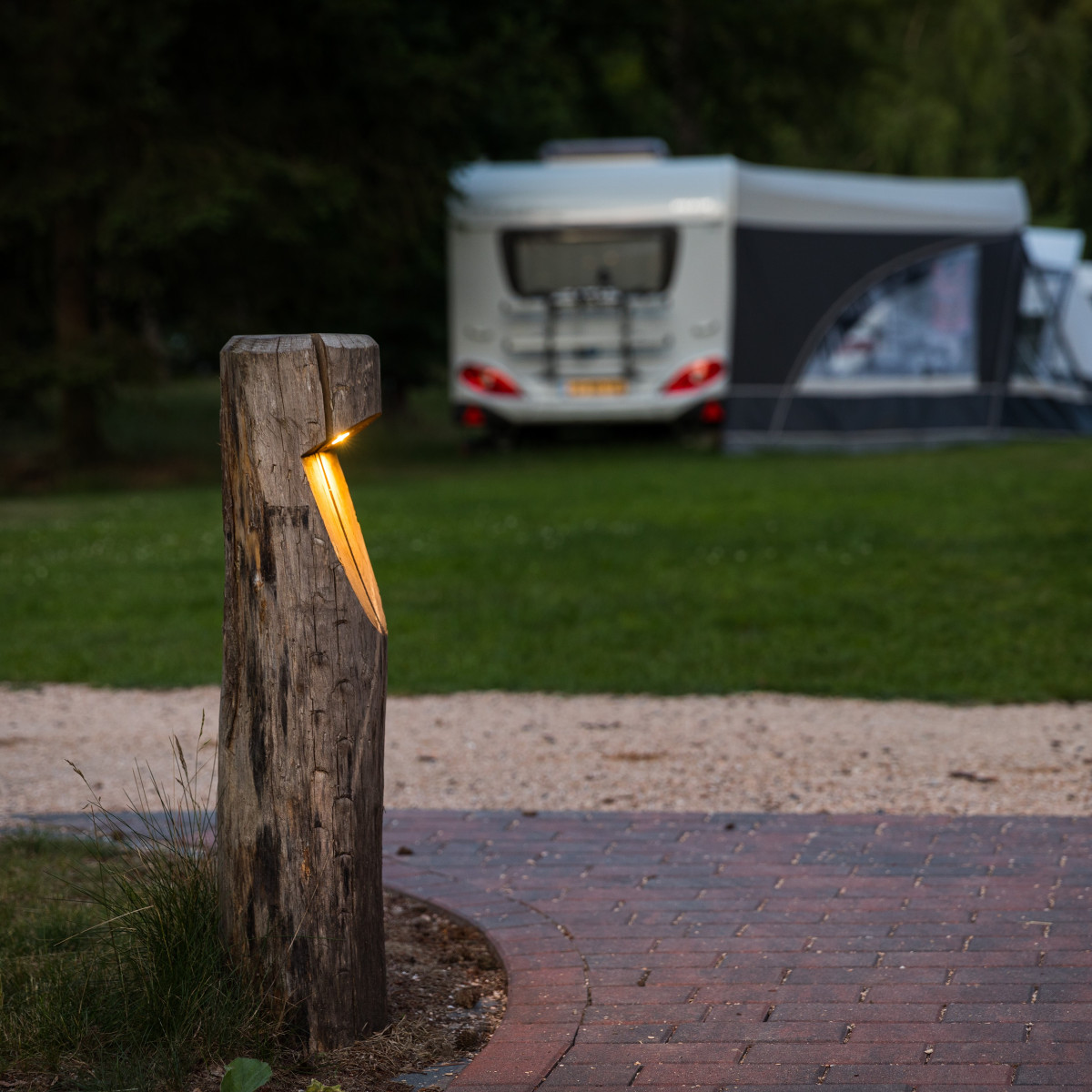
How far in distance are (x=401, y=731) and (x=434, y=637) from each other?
164 centimetres

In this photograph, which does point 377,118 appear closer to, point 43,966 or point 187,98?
point 187,98

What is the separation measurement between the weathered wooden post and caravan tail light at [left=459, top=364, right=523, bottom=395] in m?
12.8

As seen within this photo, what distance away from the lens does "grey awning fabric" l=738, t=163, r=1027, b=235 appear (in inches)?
633

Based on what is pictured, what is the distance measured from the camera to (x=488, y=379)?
15844mm

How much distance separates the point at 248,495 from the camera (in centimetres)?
299

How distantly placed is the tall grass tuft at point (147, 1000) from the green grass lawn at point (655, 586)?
3.41 m

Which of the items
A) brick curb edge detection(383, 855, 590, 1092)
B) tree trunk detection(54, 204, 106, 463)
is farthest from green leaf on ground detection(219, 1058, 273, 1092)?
tree trunk detection(54, 204, 106, 463)

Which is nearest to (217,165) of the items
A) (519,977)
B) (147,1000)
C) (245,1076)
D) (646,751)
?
(646,751)

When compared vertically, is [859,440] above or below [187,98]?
below

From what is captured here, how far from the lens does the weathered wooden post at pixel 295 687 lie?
9.78 feet

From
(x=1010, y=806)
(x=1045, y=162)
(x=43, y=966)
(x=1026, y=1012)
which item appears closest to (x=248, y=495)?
(x=43, y=966)

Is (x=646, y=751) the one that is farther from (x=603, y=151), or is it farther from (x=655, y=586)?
A: (x=603, y=151)

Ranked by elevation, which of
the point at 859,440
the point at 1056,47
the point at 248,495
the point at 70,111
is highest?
the point at 1056,47

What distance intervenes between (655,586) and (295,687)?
5596mm
